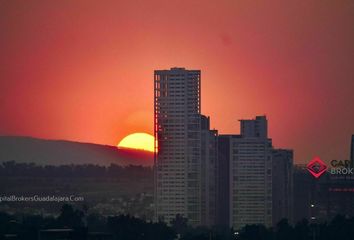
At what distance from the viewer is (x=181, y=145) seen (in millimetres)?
164625

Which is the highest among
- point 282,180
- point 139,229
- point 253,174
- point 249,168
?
point 249,168

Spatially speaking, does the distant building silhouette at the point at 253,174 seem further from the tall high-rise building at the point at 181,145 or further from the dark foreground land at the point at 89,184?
the dark foreground land at the point at 89,184

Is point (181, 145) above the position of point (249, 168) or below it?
above

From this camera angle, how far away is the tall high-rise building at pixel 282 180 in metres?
158

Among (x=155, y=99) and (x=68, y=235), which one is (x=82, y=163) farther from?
(x=68, y=235)

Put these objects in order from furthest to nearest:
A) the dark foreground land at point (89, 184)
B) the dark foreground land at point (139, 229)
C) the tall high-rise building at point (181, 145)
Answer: the tall high-rise building at point (181, 145), the dark foreground land at point (89, 184), the dark foreground land at point (139, 229)

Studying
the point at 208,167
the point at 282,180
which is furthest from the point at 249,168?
the point at 208,167

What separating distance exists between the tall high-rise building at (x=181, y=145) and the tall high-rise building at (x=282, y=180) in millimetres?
5253

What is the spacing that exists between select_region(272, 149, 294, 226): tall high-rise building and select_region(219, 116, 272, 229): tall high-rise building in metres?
0.49

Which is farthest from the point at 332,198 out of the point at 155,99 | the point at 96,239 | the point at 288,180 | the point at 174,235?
the point at 96,239

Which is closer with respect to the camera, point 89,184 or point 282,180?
point 89,184

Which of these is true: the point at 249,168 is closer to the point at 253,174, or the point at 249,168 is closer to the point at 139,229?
the point at 253,174

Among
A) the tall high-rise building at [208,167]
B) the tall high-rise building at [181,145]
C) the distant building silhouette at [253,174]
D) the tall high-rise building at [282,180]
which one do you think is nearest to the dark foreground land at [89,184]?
the tall high-rise building at [181,145]

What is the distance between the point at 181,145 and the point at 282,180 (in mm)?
8805
